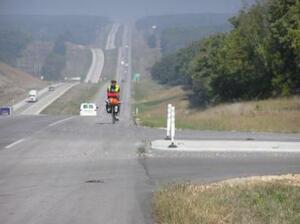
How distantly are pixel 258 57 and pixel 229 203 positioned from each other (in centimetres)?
6494

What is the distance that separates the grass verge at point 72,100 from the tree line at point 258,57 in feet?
64.2

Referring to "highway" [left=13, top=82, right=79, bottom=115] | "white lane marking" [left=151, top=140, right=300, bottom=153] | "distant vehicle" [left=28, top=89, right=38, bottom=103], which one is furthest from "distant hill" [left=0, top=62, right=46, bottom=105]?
"white lane marking" [left=151, top=140, right=300, bottom=153]

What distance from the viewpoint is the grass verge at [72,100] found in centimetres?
10262

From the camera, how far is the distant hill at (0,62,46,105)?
12309 cm

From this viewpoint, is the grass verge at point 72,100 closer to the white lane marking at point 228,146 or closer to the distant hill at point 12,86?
the distant hill at point 12,86

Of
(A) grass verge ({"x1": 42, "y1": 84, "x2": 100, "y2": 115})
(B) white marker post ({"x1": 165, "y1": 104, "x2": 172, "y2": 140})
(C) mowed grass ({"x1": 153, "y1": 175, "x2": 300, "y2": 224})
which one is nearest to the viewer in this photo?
(C) mowed grass ({"x1": 153, "y1": 175, "x2": 300, "y2": 224})

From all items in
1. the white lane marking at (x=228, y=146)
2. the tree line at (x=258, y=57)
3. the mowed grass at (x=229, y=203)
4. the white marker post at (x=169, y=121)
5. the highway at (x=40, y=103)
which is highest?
the tree line at (x=258, y=57)

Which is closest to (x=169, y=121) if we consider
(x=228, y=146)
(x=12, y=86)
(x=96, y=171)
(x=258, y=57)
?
(x=228, y=146)

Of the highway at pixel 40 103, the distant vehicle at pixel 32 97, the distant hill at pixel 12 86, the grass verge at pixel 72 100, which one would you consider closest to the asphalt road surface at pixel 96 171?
the highway at pixel 40 103

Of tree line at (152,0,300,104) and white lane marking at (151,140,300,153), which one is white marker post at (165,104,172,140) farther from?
tree line at (152,0,300,104)

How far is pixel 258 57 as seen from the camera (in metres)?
75.4

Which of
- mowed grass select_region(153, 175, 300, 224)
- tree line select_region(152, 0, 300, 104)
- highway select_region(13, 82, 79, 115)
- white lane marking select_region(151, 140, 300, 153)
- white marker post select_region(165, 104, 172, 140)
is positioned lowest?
mowed grass select_region(153, 175, 300, 224)

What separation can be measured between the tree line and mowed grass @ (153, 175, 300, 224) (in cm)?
4932

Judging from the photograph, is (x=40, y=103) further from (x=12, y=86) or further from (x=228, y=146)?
(x=228, y=146)
